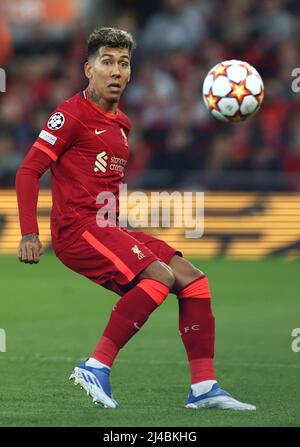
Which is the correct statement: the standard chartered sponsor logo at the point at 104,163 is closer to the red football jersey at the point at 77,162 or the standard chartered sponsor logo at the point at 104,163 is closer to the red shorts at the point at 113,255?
the red football jersey at the point at 77,162

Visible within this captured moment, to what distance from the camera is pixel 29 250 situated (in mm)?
6434

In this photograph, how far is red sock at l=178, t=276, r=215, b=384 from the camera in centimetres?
673

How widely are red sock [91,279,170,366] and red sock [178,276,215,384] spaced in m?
0.25

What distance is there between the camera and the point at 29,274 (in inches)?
576

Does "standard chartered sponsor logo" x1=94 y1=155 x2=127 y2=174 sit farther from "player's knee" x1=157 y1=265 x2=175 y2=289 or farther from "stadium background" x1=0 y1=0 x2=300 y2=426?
"stadium background" x1=0 y1=0 x2=300 y2=426

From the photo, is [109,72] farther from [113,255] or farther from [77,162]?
[113,255]

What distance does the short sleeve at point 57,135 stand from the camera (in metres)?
6.63

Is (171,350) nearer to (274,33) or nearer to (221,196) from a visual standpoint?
(221,196)

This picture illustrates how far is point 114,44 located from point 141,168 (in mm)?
11205

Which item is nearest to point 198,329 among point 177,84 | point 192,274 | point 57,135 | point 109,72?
point 192,274

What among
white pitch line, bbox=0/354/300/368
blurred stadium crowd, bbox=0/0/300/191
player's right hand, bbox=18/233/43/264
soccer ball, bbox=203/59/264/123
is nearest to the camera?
player's right hand, bbox=18/233/43/264

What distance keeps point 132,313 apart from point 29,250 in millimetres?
668

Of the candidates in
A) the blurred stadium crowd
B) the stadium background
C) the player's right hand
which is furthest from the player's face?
the blurred stadium crowd

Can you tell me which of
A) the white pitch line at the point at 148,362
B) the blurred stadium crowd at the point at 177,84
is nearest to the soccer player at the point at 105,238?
the white pitch line at the point at 148,362
